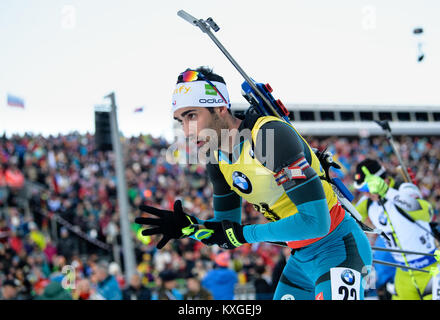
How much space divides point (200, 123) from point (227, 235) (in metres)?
0.73

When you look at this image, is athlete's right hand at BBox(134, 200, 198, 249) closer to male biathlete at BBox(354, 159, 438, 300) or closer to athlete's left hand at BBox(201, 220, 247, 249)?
athlete's left hand at BBox(201, 220, 247, 249)

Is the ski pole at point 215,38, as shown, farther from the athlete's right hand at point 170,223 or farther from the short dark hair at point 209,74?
the athlete's right hand at point 170,223

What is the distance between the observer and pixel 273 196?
115 inches

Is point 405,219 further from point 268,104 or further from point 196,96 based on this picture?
point 196,96

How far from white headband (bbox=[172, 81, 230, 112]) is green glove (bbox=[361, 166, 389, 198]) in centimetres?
312

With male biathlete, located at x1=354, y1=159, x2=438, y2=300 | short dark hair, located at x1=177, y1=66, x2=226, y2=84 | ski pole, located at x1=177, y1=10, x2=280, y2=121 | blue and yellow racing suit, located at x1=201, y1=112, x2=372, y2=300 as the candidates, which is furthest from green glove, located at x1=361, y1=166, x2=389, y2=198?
short dark hair, located at x1=177, y1=66, x2=226, y2=84

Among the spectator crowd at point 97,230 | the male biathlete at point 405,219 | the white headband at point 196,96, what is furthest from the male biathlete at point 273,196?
the spectator crowd at point 97,230

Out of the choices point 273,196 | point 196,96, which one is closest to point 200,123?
point 196,96

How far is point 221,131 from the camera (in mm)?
3006

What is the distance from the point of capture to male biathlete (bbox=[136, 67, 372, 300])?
102 inches

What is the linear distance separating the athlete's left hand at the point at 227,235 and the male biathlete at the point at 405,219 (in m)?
3.22
